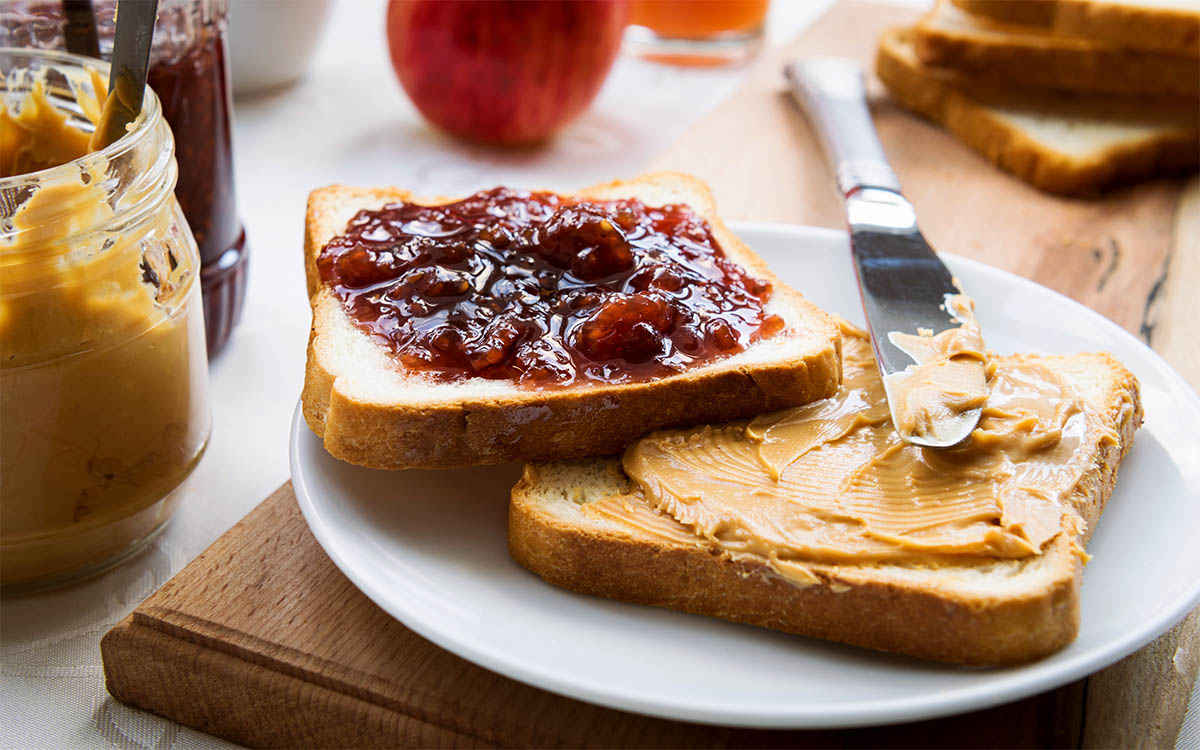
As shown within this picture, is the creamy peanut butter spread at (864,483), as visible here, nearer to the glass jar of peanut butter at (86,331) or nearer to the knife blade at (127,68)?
the glass jar of peanut butter at (86,331)

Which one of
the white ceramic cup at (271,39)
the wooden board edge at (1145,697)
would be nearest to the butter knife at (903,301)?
the wooden board edge at (1145,697)

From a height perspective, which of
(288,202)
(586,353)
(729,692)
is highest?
(586,353)

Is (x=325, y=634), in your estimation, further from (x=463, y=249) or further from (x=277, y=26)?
(x=277, y=26)

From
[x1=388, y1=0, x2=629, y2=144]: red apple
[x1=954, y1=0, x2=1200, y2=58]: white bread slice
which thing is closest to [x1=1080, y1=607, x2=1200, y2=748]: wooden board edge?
[x1=954, y1=0, x2=1200, y2=58]: white bread slice

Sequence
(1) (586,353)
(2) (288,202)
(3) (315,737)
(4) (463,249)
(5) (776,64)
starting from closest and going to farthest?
(3) (315,737) → (1) (586,353) → (4) (463,249) → (2) (288,202) → (5) (776,64)

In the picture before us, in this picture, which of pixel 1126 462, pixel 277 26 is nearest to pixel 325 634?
pixel 1126 462

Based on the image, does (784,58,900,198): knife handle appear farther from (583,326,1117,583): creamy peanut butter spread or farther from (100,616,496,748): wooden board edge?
(100,616,496,748): wooden board edge

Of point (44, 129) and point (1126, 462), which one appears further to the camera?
point (44, 129)
